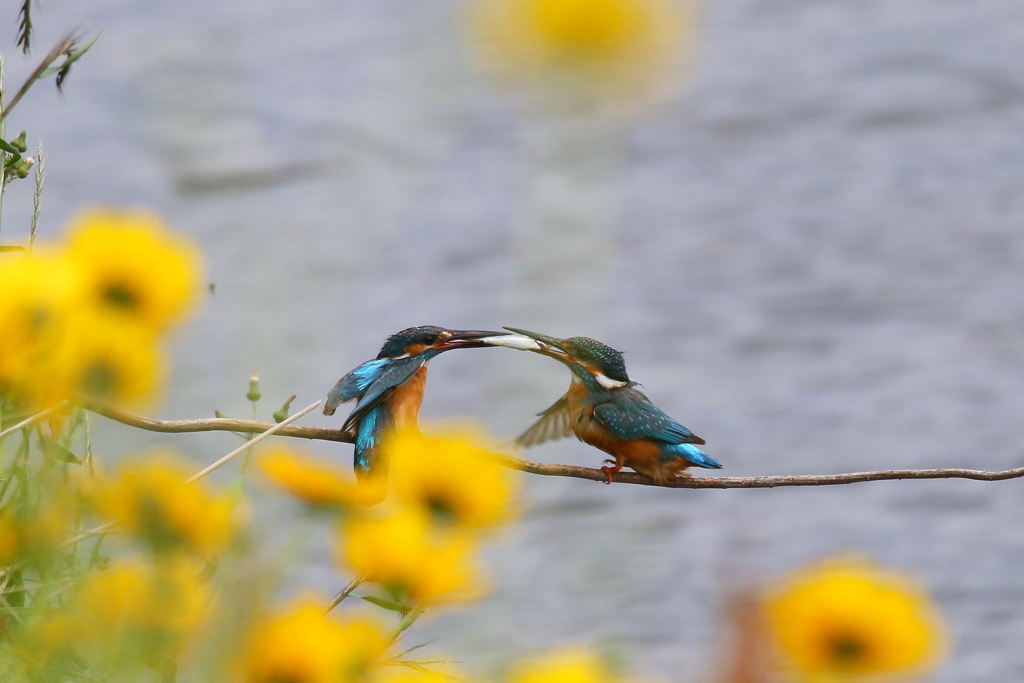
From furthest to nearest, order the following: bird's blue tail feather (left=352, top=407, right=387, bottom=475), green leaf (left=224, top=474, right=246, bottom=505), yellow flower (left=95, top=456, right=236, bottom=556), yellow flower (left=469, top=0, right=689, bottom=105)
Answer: bird's blue tail feather (left=352, top=407, right=387, bottom=475), green leaf (left=224, top=474, right=246, bottom=505), yellow flower (left=95, top=456, right=236, bottom=556), yellow flower (left=469, top=0, right=689, bottom=105)

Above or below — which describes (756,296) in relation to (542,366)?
above

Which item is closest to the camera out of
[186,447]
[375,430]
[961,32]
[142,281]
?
[142,281]

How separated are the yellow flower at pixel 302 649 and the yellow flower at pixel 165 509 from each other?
0.03 m

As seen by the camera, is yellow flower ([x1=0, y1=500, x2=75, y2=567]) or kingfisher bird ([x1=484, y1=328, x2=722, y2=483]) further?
kingfisher bird ([x1=484, y1=328, x2=722, y2=483])

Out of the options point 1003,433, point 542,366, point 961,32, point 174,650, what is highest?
point 961,32

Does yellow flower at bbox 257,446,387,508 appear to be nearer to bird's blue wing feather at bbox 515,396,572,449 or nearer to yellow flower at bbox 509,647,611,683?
yellow flower at bbox 509,647,611,683

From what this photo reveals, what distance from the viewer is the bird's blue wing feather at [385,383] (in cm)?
68

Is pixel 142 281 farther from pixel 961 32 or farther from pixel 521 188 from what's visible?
pixel 961 32

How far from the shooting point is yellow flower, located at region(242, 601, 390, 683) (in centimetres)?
32

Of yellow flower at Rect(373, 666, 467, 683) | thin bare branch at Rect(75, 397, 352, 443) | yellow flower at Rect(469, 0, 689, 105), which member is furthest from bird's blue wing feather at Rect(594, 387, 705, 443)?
yellow flower at Rect(469, 0, 689, 105)

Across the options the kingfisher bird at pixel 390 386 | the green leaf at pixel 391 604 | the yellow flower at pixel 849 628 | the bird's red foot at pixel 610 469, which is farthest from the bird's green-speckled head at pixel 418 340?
the yellow flower at pixel 849 628

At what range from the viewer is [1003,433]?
1.94 metres

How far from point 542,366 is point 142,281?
0.13m

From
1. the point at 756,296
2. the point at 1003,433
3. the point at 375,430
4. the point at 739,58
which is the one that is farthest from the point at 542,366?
the point at 739,58
